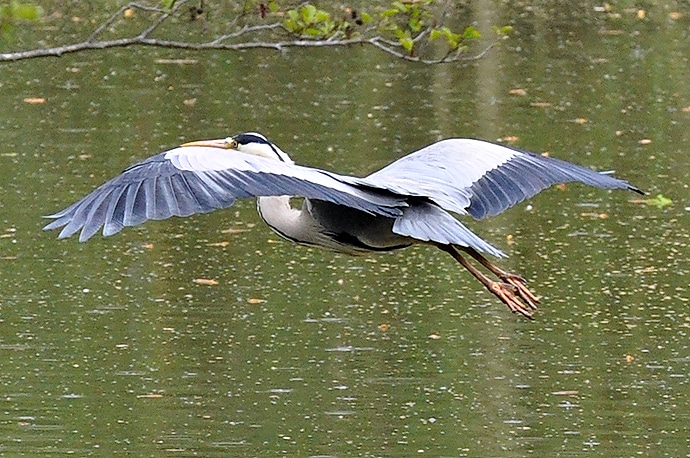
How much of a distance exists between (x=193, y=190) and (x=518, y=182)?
157cm

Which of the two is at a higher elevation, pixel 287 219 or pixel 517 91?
pixel 287 219

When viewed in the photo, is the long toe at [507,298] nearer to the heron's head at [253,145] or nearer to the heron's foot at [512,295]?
the heron's foot at [512,295]

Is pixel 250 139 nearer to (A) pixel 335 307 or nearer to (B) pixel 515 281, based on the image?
(B) pixel 515 281

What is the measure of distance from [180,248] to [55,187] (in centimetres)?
146

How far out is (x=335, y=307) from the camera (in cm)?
816

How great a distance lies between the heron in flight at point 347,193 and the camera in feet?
15.9

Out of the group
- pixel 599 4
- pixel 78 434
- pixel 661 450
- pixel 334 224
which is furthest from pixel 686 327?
pixel 599 4

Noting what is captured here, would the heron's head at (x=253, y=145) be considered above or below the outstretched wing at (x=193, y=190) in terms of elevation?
below

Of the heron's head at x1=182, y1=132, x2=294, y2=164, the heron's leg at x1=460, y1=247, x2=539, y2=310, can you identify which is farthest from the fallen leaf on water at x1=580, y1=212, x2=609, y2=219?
the heron's head at x1=182, y1=132, x2=294, y2=164

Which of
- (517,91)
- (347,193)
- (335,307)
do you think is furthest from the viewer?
(517,91)

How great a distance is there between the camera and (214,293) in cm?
841

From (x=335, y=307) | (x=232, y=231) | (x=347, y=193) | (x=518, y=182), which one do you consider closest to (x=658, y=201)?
(x=232, y=231)

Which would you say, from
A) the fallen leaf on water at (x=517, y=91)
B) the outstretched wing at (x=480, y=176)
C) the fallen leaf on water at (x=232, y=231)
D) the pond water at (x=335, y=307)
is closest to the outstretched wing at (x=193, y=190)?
the outstretched wing at (x=480, y=176)

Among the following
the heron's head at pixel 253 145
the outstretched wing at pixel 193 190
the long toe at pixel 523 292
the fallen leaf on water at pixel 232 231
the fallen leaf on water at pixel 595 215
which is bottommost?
the fallen leaf on water at pixel 595 215
